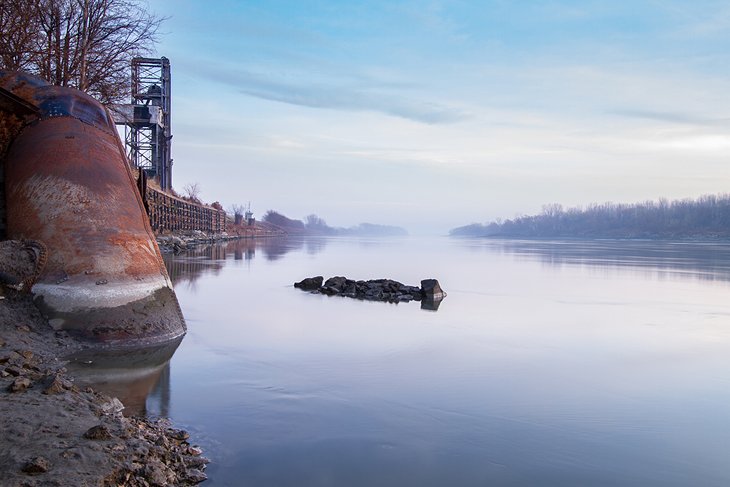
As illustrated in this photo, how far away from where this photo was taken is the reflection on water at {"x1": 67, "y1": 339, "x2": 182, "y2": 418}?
6.04 meters

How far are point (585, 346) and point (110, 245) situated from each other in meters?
7.20

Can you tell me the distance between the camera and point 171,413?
5.81m

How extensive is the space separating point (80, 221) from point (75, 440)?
176 inches

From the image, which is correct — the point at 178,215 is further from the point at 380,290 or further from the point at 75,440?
the point at 75,440

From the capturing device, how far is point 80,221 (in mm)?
7840

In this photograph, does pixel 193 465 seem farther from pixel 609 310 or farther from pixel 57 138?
pixel 609 310

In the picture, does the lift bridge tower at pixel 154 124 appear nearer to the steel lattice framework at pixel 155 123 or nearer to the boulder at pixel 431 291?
the steel lattice framework at pixel 155 123

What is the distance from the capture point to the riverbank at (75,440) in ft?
11.7

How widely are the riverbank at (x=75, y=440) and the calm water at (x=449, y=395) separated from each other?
39 cm

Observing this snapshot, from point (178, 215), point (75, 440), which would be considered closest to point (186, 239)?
point (178, 215)

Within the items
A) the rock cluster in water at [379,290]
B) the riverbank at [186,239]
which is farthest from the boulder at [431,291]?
the riverbank at [186,239]

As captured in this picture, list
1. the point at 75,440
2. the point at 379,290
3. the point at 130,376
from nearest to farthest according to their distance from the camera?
1. the point at 75,440
2. the point at 130,376
3. the point at 379,290

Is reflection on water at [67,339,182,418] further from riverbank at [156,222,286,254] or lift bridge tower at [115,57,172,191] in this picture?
lift bridge tower at [115,57,172,191]

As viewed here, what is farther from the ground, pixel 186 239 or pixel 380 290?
pixel 186 239
